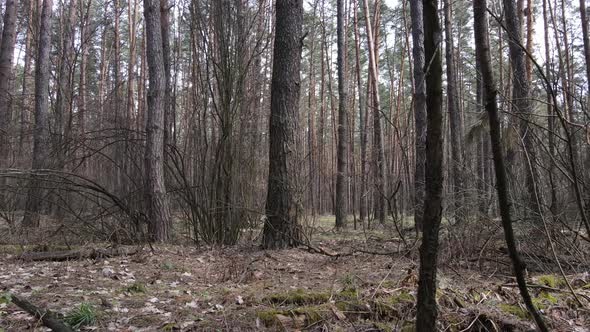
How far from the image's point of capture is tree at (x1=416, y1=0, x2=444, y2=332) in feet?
6.34

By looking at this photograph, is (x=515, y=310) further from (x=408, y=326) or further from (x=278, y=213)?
(x=278, y=213)

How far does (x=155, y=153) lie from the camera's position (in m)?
6.95

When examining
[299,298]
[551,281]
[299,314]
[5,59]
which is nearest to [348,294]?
[299,298]

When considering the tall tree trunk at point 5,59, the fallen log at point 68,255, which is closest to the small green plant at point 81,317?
the fallen log at point 68,255

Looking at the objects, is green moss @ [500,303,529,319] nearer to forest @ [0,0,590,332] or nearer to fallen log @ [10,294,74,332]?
forest @ [0,0,590,332]

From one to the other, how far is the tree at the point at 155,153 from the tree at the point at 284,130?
1942 millimetres

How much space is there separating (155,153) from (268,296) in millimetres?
4364

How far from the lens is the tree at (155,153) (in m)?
6.88

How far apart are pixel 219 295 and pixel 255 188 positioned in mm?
3577

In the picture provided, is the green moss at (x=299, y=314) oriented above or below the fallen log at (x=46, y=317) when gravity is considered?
below

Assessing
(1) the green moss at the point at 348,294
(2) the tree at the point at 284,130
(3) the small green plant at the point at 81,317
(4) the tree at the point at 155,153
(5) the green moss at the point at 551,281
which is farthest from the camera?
(4) the tree at the point at 155,153

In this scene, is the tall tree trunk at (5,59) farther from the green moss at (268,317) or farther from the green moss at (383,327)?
the green moss at (383,327)

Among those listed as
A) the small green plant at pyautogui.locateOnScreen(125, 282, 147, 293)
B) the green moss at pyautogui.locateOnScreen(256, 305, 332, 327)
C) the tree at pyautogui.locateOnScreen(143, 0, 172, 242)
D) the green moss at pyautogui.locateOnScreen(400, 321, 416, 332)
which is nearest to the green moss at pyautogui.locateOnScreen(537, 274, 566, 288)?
the green moss at pyautogui.locateOnScreen(400, 321, 416, 332)

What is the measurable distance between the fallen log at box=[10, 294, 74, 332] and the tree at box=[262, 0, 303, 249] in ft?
11.3
